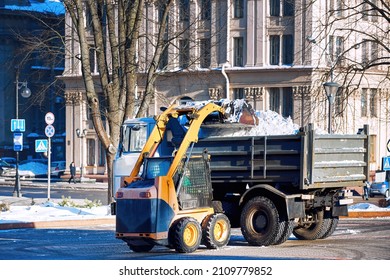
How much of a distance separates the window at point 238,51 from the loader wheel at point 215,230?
59.2 meters

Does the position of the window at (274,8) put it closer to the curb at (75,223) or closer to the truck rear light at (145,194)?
the curb at (75,223)

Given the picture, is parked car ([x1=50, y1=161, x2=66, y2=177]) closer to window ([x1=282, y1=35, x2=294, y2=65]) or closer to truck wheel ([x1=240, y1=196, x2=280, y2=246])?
window ([x1=282, y1=35, x2=294, y2=65])

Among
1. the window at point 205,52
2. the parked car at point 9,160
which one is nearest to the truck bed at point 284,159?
the window at point 205,52

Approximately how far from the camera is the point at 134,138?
34094mm

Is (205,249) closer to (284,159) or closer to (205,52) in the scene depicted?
(284,159)

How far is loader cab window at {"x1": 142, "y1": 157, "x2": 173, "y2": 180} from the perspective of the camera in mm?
21766

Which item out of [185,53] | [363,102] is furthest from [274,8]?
[185,53]

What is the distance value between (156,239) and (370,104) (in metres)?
57.2

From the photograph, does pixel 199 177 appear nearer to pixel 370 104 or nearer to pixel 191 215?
pixel 191 215

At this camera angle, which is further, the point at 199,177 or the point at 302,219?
the point at 302,219

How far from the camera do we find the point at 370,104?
250ft

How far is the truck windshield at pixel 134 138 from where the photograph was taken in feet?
111

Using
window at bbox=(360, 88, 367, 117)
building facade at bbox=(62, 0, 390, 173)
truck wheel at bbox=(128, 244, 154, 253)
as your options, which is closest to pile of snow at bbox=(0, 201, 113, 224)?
truck wheel at bbox=(128, 244, 154, 253)
